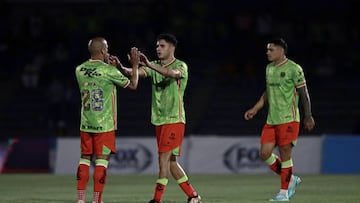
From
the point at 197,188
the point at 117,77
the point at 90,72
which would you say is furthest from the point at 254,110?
the point at 197,188

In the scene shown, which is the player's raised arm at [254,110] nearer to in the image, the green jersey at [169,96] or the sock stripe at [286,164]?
the sock stripe at [286,164]

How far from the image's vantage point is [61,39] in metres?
30.7

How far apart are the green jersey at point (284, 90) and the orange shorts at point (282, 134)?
71 mm

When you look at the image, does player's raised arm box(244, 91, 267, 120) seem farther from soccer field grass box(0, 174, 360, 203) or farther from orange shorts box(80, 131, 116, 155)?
orange shorts box(80, 131, 116, 155)

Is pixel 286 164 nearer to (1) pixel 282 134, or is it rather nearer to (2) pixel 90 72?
(1) pixel 282 134

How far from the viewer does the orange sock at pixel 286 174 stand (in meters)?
14.2

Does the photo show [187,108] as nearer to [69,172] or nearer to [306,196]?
[69,172]

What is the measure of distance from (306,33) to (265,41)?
1554 millimetres

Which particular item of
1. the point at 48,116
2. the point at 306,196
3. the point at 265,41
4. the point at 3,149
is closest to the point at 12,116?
the point at 48,116

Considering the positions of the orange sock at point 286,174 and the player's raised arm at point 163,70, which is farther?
the orange sock at point 286,174

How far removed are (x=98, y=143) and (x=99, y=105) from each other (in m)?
0.49

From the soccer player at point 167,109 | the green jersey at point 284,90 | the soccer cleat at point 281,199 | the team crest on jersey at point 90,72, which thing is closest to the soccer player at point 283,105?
the green jersey at point 284,90

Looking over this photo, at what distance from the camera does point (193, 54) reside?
30.6m

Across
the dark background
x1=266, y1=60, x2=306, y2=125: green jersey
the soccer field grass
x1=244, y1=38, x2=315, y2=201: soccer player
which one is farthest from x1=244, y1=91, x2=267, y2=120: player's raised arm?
the dark background
